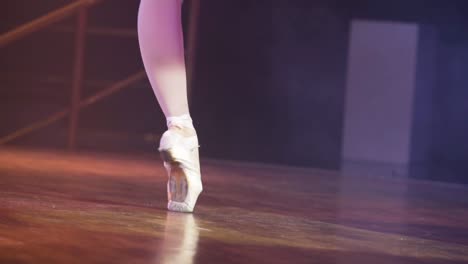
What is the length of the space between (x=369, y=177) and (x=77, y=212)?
174 cm

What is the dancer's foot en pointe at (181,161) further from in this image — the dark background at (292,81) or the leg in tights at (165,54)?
the dark background at (292,81)

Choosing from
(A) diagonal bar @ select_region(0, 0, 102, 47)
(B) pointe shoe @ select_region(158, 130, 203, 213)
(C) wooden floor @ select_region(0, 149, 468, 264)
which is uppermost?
(A) diagonal bar @ select_region(0, 0, 102, 47)

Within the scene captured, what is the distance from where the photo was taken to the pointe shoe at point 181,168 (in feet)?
5.76

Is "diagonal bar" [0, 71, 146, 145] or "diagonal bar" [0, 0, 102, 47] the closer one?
"diagonal bar" [0, 0, 102, 47]

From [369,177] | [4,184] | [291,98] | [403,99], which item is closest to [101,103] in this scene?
[291,98]

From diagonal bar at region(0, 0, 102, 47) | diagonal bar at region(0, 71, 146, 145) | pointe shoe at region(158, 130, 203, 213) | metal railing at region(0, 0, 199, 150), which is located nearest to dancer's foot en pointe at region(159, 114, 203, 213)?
pointe shoe at region(158, 130, 203, 213)

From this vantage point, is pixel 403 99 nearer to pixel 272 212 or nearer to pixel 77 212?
pixel 272 212

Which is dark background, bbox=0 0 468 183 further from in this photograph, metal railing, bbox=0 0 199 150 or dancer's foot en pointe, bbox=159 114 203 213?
dancer's foot en pointe, bbox=159 114 203 213

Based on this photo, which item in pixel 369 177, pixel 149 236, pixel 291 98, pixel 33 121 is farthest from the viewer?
pixel 33 121

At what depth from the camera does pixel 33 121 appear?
4852 mm

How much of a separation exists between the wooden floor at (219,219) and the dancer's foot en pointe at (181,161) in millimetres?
37

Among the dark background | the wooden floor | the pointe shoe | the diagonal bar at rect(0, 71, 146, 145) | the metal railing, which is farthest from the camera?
the dark background

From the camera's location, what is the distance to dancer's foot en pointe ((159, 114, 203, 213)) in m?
1.76

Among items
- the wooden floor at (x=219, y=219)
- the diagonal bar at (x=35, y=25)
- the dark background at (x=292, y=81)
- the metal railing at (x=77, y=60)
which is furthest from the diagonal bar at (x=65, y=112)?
the wooden floor at (x=219, y=219)
